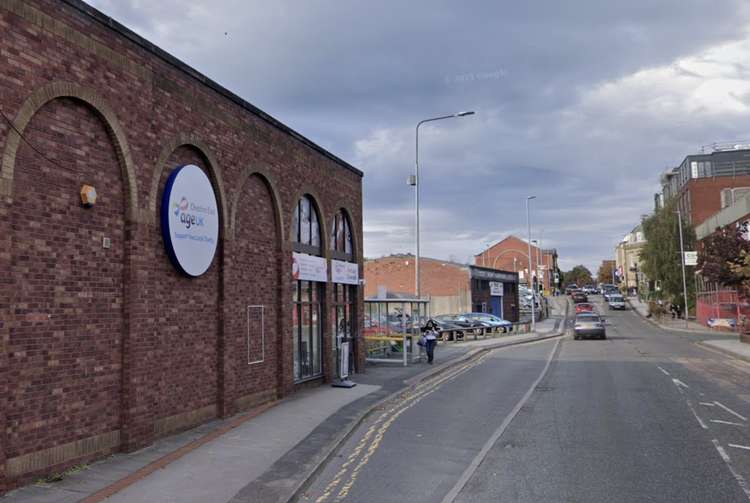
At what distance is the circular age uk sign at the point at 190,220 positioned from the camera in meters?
10.1

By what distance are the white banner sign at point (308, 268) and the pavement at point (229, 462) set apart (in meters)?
3.12

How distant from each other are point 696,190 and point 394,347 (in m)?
55.9

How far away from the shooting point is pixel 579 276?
164375 millimetres

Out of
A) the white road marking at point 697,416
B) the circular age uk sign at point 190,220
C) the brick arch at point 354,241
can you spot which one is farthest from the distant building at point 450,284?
the circular age uk sign at point 190,220

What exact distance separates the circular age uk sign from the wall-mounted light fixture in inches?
67.8

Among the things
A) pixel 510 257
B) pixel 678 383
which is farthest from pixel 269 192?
pixel 510 257

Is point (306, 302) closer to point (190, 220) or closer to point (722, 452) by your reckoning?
point (190, 220)

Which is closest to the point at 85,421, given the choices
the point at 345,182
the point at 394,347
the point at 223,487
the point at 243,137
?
the point at 223,487

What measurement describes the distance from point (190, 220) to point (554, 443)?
6.98 meters

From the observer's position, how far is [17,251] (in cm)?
729

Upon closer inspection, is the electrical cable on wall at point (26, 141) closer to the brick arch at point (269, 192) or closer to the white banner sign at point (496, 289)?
the brick arch at point (269, 192)

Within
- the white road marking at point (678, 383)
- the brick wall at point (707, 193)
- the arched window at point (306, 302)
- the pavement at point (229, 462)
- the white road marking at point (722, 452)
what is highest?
the brick wall at point (707, 193)

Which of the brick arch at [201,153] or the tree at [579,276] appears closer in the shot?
the brick arch at [201,153]

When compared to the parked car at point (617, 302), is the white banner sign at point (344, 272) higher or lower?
higher
